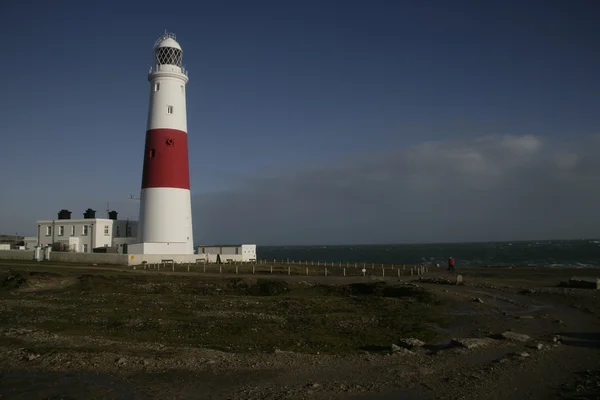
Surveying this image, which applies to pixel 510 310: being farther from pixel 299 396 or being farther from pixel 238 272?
pixel 238 272

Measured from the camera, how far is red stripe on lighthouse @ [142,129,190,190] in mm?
41219

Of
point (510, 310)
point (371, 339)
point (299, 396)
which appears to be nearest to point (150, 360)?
point (299, 396)

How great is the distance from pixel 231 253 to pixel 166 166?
1238 centimetres

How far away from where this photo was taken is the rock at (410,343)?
13797 millimetres

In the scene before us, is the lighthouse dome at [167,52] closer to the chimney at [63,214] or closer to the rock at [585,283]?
the chimney at [63,214]

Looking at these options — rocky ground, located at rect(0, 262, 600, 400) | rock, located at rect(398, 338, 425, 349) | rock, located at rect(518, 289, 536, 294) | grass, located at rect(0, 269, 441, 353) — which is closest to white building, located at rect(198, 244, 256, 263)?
grass, located at rect(0, 269, 441, 353)

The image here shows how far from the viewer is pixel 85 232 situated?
4906 centimetres

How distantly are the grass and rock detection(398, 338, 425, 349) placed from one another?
43 centimetres

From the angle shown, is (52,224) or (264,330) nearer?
(264,330)

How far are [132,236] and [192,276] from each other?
876 inches

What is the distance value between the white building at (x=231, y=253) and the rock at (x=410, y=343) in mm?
31320

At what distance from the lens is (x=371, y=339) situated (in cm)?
1491

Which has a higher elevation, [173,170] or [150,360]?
[173,170]

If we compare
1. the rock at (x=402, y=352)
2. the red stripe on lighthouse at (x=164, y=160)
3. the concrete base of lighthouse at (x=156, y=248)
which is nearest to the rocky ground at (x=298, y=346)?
the rock at (x=402, y=352)
